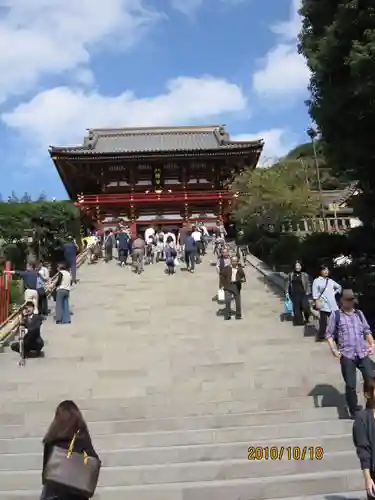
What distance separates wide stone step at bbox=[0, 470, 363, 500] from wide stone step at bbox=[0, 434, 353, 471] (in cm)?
54

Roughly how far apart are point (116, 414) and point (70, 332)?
17.2ft

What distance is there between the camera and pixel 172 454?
666 centimetres

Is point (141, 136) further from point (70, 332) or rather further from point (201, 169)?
point (70, 332)

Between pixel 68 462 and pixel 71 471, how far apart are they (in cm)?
6

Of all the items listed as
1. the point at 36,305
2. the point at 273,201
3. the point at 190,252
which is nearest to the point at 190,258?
the point at 190,252

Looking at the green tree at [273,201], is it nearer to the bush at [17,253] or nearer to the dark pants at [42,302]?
the bush at [17,253]

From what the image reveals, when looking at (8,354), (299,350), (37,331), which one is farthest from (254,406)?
(8,354)

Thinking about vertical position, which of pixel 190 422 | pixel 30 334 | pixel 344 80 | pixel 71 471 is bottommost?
pixel 190 422

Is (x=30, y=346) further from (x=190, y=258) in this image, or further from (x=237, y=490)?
(x=190, y=258)

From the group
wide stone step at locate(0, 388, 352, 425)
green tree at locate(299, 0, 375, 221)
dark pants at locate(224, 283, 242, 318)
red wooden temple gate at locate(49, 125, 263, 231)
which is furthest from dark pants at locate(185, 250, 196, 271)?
red wooden temple gate at locate(49, 125, 263, 231)

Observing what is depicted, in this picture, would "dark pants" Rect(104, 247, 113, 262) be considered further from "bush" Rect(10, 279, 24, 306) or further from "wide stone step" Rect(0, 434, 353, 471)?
"wide stone step" Rect(0, 434, 353, 471)

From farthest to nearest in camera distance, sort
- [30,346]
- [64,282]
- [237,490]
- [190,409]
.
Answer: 1. [64,282]
2. [30,346]
3. [190,409]
4. [237,490]

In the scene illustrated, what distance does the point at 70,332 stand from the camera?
1273cm

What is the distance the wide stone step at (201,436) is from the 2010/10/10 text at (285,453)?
27cm
